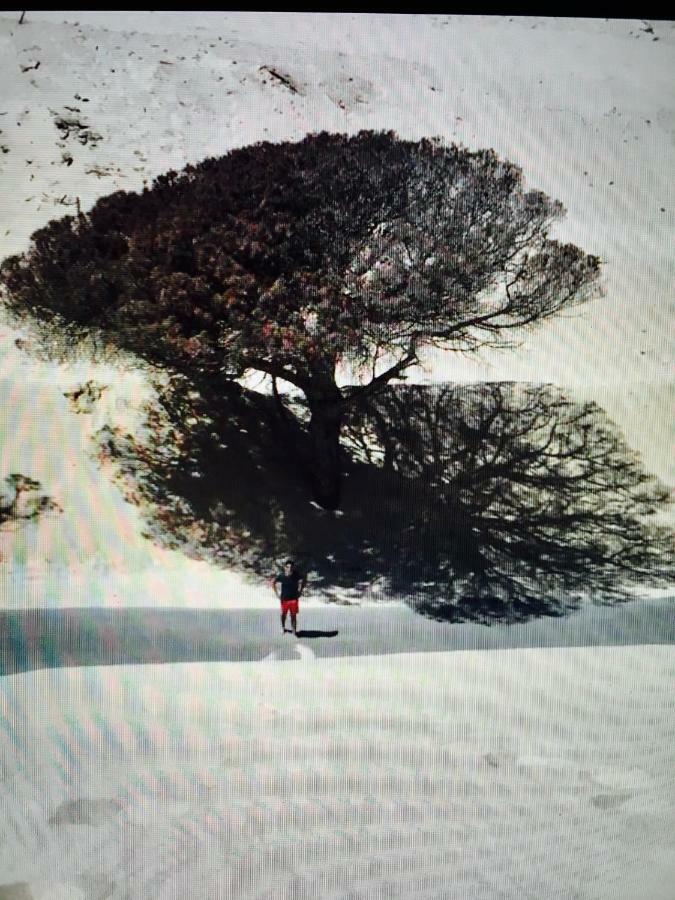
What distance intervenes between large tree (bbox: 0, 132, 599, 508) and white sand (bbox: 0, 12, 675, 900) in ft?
0.22

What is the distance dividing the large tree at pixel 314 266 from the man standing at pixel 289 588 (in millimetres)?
183

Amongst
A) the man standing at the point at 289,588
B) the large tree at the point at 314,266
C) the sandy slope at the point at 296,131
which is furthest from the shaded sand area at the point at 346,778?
the large tree at the point at 314,266

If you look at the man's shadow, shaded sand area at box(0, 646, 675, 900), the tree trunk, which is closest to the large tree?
the tree trunk

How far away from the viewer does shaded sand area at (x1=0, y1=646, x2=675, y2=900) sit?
67.7 inches

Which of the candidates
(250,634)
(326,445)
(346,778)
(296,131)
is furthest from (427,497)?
(296,131)

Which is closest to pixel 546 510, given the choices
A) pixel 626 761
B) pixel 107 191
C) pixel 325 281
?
pixel 626 761

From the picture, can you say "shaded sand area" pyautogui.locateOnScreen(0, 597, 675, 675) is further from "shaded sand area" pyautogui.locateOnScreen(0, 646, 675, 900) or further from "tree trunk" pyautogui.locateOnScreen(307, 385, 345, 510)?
"tree trunk" pyautogui.locateOnScreen(307, 385, 345, 510)

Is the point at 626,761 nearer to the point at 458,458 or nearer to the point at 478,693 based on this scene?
the point at 478,693

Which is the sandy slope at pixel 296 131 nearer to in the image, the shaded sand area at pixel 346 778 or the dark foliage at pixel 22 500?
the dark foliage at pixel 22 500

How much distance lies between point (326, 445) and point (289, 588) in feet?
1.18

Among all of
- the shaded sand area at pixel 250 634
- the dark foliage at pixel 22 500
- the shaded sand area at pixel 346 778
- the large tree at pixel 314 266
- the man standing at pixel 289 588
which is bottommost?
the shaded sand area at pixel 346 778

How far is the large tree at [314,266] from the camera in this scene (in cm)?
172

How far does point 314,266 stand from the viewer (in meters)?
1.72

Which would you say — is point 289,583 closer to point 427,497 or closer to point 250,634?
point 250,634
